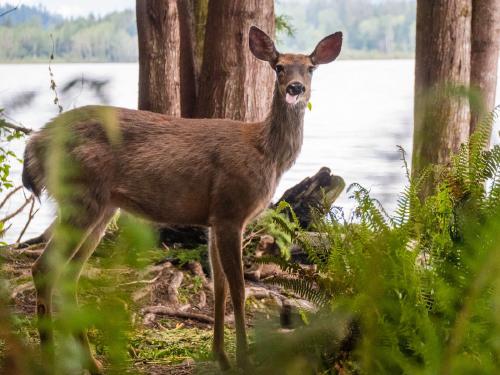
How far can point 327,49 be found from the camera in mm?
4992

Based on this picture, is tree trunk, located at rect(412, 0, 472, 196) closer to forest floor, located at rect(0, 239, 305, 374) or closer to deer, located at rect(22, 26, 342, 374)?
forest floor, located at rect(0, 239, 305, 374)

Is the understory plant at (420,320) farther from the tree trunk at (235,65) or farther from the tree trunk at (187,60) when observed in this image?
the tree trunk at (187,60)

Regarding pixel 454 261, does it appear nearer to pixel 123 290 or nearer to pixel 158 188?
pixel 123 290

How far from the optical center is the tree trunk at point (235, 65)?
682 cm

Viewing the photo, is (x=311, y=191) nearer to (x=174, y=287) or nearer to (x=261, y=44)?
(x=174, y=287)

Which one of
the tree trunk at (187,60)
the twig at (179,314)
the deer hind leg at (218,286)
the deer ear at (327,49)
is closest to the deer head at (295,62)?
the deer ear at (327,49)

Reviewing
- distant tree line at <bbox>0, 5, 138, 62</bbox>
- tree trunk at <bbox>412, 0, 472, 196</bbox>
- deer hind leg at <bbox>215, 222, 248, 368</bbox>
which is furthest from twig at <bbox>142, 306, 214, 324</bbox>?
distant tree line at <bbox>0, 5, 138, 62</bbox>

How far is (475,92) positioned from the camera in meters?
0.86

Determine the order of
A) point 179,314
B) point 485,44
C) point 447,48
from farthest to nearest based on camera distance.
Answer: point 485,44 → point 447,48 → point 179,314

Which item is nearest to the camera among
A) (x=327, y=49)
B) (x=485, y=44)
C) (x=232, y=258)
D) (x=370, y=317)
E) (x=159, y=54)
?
(x=370, y=317)

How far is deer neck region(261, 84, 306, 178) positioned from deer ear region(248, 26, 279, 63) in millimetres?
244

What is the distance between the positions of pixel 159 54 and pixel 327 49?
202 centimetres

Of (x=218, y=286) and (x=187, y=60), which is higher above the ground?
(x=187, y=60)

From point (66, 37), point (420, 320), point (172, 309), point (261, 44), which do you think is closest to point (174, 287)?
point (172, 309)
